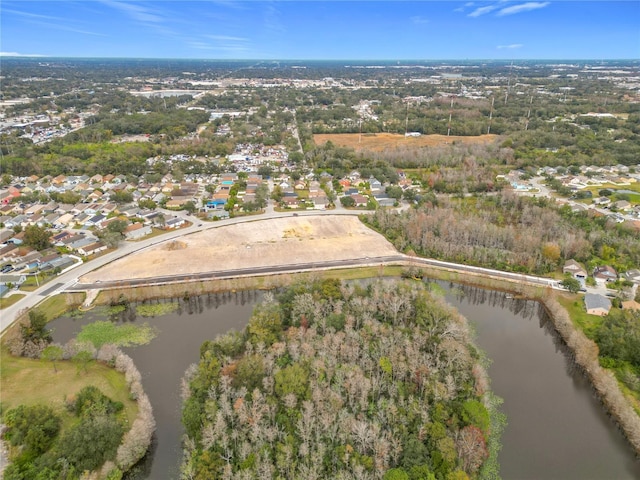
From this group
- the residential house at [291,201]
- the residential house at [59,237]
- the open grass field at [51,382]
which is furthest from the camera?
the residential house at [291,201]

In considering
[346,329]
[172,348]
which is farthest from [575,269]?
[172,348]

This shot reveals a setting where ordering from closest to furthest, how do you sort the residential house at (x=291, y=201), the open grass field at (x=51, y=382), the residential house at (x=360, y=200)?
the open grass field at (x=51, y=382), the residential house at (x=291, y=201), the residential house at (x=360, y=200)

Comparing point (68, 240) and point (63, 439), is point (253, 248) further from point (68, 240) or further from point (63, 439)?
point (63, 439)

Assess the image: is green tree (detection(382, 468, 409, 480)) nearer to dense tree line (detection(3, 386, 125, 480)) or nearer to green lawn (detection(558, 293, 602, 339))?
dense tree line (detection(3, 386, 125, 480))

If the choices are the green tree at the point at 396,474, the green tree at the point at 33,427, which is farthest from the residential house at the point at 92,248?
the green tree at the point at 396,474

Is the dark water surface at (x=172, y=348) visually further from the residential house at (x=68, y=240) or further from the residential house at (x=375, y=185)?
the residential house at (x=375, y=185)
